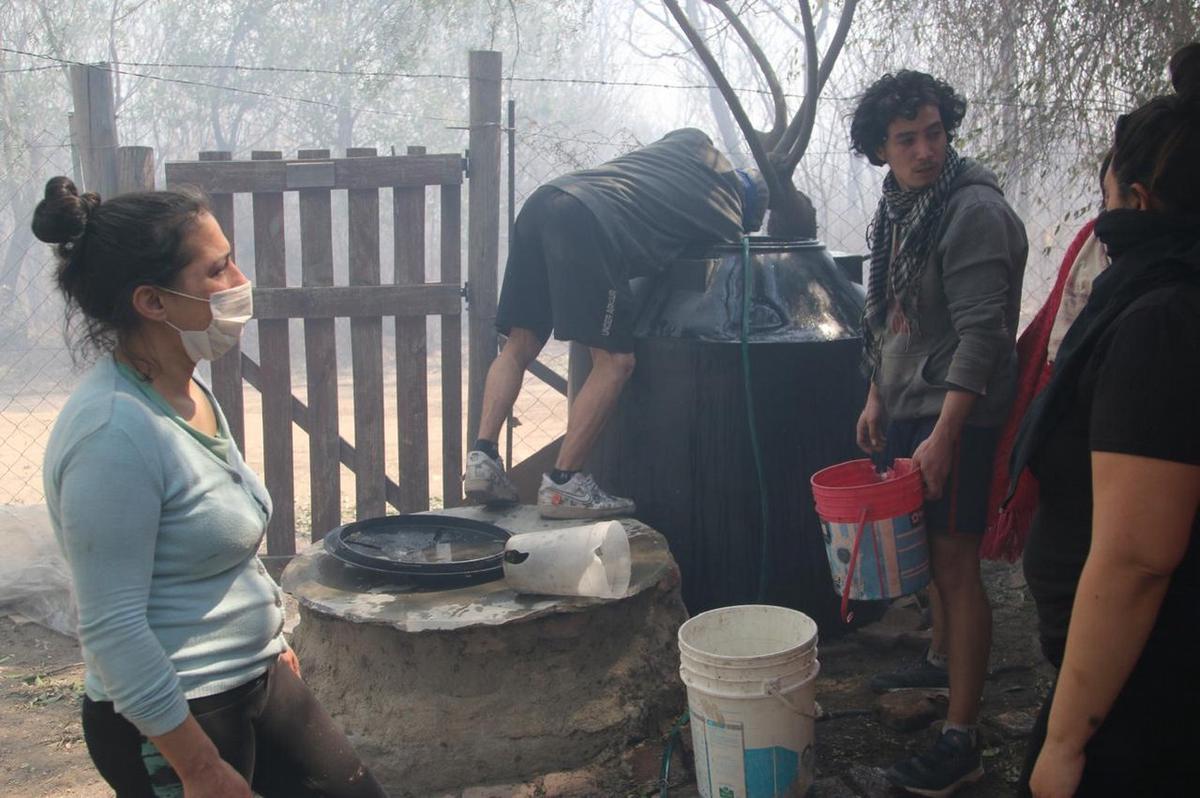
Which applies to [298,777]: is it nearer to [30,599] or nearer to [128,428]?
[128,428]

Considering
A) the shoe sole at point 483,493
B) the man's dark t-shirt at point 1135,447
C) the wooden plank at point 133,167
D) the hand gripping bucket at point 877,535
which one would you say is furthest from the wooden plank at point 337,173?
the man's dark t-shirt at point 1135,447

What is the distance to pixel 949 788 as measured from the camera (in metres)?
3.19

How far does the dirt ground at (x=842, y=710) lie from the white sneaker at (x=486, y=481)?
1312 mm

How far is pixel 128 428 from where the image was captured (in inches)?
76.0

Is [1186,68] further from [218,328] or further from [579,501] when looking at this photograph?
[579,501]

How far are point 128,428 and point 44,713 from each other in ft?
9.47

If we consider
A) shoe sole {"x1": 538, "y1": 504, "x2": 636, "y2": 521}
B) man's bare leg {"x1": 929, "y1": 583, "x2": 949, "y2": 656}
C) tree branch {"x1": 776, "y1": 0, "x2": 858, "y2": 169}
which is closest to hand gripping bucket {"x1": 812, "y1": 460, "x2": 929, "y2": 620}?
man's bare leg {"x1": 929, "y1": 583, "x2": 949, "y2": 656}

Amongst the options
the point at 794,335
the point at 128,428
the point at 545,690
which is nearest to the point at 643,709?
the point at 545,690

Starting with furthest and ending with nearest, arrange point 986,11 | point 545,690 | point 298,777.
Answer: point 986,11 → point 545,690 → point 298,777

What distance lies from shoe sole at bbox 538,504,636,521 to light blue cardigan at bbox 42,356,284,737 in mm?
2243

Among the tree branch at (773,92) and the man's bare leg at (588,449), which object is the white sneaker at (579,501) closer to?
the man's bare leg at (588,449)

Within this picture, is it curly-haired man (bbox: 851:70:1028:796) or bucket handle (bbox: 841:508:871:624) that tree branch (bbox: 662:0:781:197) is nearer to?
curly-haired man (bbox: 851:70:1028:796)

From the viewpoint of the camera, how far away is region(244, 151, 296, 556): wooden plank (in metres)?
5.27

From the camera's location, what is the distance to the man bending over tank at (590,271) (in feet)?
14.3
